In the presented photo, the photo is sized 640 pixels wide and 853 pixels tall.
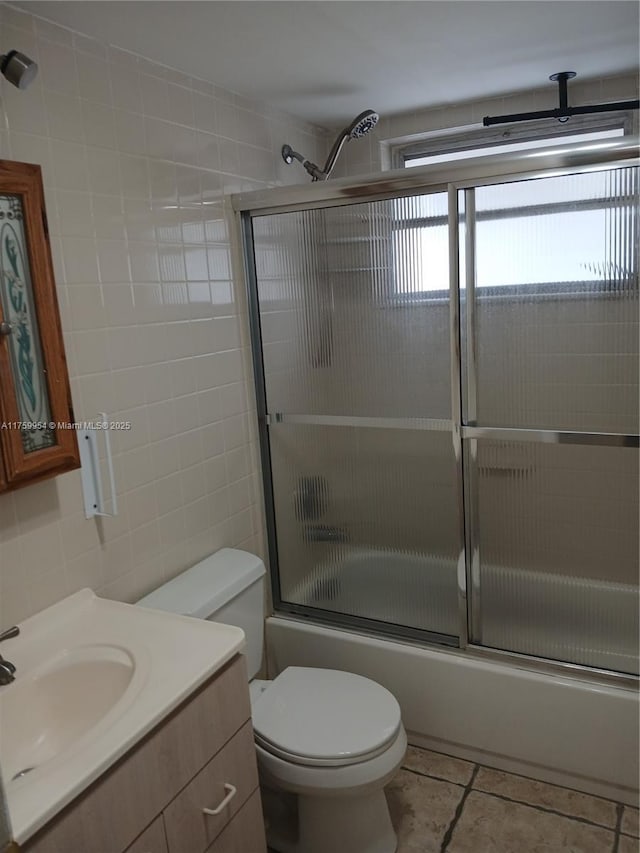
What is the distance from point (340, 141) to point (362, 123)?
102 millimetres

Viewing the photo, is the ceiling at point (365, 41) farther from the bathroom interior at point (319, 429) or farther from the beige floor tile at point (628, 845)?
the beige floor tile at point (628, 845)

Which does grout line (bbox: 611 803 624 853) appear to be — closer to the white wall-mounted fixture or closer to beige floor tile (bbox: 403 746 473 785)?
beige floor tile (bbox: 403 746 473 785)

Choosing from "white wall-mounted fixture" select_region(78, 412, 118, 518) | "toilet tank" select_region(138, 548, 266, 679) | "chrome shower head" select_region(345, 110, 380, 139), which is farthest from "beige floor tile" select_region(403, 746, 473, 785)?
"chrome shower head" select_region(345, 110, 380, 139)

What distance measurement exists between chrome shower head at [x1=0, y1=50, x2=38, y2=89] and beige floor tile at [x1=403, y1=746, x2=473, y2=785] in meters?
2.26

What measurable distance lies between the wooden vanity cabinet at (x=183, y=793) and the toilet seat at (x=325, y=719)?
16 cm

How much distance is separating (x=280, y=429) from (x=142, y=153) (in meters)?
1.03

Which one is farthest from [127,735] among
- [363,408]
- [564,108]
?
[564,108]

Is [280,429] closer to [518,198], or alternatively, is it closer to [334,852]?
[518,198]

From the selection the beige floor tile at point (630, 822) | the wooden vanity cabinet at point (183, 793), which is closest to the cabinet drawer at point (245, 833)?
the wooden vanity cabinet at point (183, 793)

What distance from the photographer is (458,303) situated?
1.97 metres

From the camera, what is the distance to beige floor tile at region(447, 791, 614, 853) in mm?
1856

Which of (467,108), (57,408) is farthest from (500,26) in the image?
(57,408)

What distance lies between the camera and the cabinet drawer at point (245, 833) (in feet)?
4.91

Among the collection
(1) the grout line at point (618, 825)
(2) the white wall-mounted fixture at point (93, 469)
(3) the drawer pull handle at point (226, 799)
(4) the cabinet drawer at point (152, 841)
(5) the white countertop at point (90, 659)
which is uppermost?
(2) the white wall-mounted fixture at point (93, 469)
